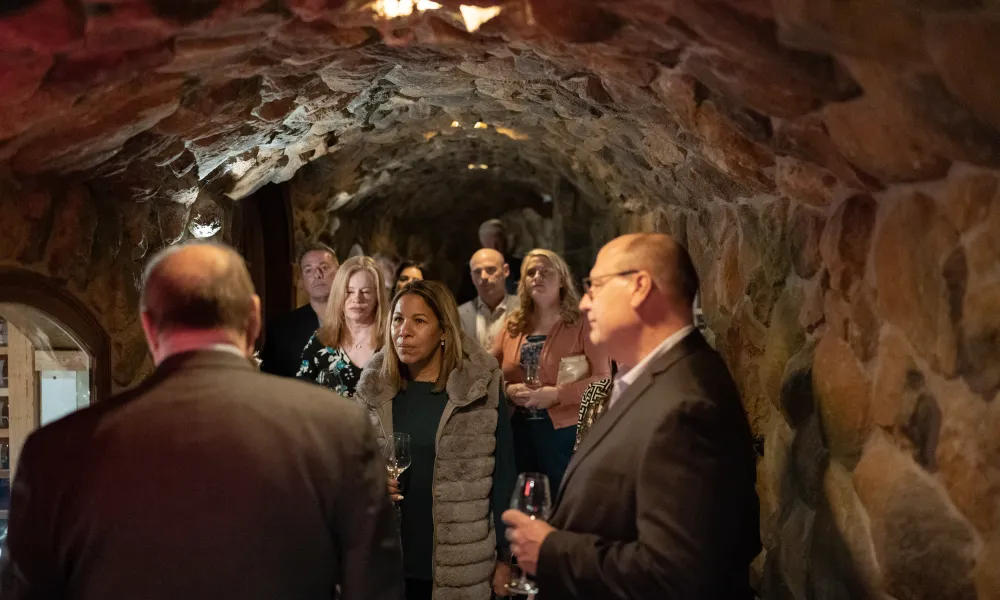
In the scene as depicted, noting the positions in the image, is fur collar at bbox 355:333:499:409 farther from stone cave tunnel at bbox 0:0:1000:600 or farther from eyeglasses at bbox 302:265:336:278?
eyeglasses at bbox 302:265:336:278

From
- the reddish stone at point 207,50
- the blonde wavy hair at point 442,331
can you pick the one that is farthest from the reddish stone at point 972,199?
the reddish stone at point 207,50

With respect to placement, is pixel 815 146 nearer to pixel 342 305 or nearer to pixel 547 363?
pixel 547 363

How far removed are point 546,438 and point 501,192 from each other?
4993 mm

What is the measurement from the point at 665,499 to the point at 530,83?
2098 mm

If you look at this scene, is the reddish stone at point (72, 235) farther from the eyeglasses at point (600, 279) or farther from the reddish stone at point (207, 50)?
the eyeglasses at point (600, 279)

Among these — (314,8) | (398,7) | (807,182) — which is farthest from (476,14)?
(807,182)

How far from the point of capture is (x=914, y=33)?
1413mm

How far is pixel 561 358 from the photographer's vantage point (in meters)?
3.59

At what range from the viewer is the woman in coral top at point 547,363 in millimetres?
3430

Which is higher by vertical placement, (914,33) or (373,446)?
(914,33)

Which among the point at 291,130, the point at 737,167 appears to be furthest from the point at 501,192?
the point at 737,167

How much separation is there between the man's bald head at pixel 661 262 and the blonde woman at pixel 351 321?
5.67 ft

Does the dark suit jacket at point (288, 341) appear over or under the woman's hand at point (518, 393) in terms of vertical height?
over

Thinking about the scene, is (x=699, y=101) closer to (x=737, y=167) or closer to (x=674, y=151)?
(x=737, y=167)
